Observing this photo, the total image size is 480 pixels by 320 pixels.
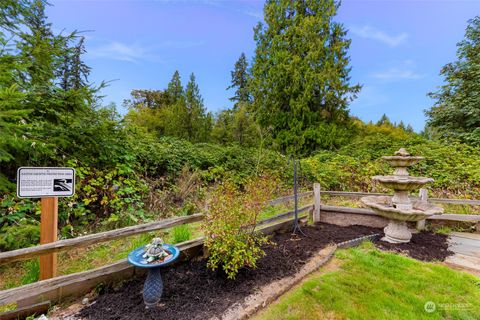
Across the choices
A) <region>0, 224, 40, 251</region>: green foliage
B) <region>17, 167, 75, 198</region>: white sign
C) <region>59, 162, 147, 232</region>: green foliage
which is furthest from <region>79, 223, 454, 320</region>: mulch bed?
<region>59, 162, 147, 232</region>: green foliage

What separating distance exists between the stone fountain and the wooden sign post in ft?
14.7

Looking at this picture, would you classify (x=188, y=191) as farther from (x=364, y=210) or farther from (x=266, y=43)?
(x=266, y=43)

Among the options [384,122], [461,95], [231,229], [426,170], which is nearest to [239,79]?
[461,95]

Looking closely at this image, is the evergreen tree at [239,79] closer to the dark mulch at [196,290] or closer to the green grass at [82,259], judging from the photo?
the green grass at [82,259]

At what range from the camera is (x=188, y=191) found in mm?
4977

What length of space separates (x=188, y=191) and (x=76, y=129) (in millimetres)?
2509

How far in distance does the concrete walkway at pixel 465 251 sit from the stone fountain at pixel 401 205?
0.63m

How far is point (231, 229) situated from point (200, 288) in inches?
27.3

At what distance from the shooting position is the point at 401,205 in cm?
367

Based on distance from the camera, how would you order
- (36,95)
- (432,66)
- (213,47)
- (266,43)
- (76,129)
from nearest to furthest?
(36,95) < (76,129) < (213,47) < (432,66) < (266,43)

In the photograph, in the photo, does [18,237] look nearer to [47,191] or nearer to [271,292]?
[47,191]

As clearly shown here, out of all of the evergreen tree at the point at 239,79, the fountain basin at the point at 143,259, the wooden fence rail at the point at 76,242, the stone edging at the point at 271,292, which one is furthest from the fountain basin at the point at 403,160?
the evergreen tree at the point at 239,79

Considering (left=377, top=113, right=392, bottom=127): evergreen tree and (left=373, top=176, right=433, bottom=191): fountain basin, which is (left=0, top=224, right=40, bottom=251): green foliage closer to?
(left=373, top=176, right=433, bottom=191): fountain basin

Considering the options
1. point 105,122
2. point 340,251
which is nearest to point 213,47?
point 105,122
